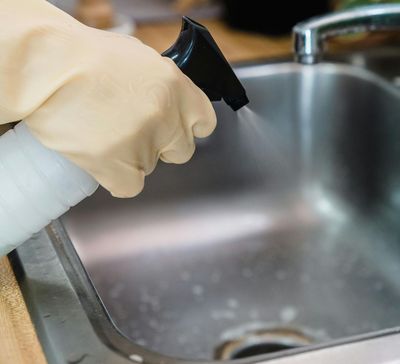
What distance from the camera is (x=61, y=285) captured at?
1.70ft

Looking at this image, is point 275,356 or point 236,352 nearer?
point 275,356

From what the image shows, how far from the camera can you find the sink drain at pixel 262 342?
78 centimetres

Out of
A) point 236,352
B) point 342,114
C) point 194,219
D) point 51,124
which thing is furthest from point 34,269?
point 342,114

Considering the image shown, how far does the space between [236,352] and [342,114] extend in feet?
1.12

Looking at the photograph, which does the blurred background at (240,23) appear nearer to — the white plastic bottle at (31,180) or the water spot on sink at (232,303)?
the water spot on sink at (232,303)

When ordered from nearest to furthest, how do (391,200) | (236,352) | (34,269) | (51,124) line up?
1. (51,124)
2. (34,269)
3. (236,352)
4. (391,200)

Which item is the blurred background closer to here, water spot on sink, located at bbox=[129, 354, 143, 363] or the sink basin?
the sink basin

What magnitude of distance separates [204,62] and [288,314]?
432 millimetres

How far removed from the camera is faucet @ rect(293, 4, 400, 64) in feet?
2.42

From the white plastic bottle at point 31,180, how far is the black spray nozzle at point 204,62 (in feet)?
0.31

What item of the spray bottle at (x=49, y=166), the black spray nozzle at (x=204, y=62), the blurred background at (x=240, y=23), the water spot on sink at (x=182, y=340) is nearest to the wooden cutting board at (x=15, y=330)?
the spray bottle at (x=49, y=166)

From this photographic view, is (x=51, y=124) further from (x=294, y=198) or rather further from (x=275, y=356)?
(x=294, y=198)

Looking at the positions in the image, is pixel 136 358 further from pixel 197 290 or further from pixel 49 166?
pixel 197 290

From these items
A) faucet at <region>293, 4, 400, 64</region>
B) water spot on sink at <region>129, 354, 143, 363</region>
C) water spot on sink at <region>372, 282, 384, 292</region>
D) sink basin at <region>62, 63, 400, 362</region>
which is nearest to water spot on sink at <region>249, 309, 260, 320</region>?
sink basin at <region>62, 63, 400, 362</region>
